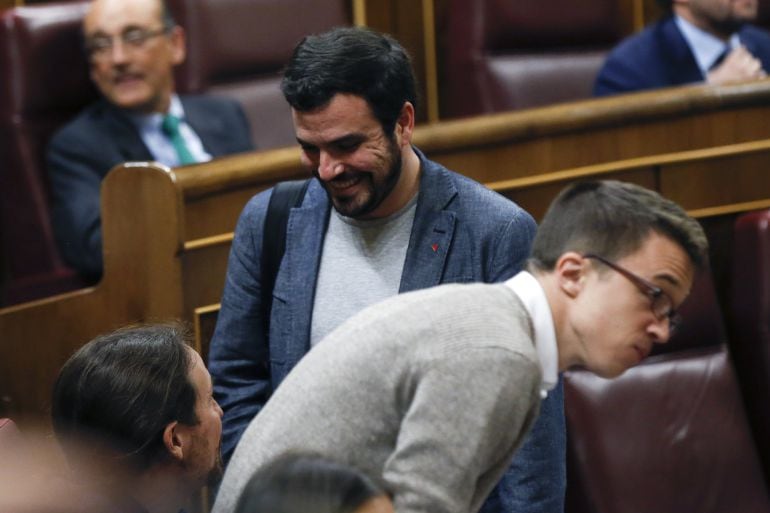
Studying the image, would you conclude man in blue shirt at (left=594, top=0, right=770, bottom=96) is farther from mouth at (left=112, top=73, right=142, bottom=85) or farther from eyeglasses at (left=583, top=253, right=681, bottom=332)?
eyeglasses at (left=583, top=253, right=681, bottom=332)

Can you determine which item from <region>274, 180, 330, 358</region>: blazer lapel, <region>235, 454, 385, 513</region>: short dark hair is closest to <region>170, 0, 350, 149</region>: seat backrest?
<region>274, 180, 330, 358</region>: blazer lapel

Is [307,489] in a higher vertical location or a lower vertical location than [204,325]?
higher

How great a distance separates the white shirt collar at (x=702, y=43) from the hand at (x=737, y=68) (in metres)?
0.04

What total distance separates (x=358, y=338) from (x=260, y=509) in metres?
0.13

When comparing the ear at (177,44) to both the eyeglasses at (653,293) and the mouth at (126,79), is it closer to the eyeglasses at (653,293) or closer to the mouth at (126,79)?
the mouth at (126,79)

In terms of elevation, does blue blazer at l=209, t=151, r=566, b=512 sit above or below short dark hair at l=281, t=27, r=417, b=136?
below

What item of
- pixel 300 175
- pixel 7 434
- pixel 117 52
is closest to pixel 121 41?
pixel 117 52

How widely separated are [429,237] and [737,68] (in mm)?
679

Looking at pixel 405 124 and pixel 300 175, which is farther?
pixel 300 175

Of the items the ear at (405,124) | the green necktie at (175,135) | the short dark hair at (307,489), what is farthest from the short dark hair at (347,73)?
the green necktie at (175,135)

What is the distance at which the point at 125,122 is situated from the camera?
121cm

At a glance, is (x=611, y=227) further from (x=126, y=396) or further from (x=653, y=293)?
(x=126, y=396)

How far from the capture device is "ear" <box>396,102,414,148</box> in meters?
0.74

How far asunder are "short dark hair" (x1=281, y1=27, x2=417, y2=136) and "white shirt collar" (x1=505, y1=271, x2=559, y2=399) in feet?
0.63
